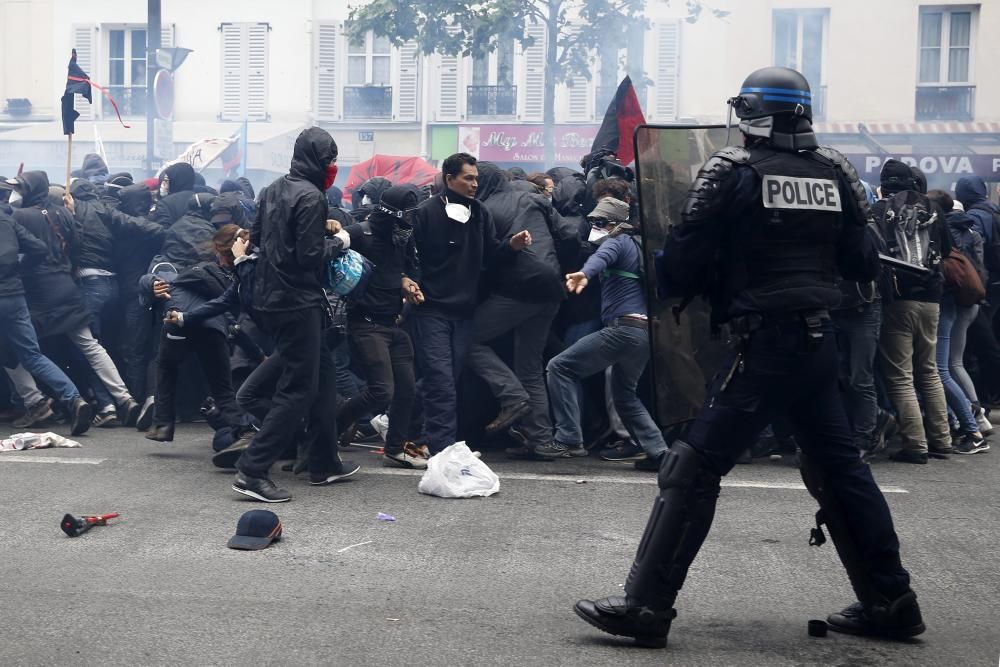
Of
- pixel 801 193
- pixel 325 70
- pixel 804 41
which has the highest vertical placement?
pixel 804 41

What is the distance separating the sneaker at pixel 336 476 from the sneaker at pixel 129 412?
240 centimetres

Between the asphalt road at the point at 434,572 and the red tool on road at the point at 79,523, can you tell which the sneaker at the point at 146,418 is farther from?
the red tool on road at the point at 79,523

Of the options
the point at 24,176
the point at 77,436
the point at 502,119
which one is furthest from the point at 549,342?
the point at 502,119

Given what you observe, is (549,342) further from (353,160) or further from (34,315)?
(353,160)

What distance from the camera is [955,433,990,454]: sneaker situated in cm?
821

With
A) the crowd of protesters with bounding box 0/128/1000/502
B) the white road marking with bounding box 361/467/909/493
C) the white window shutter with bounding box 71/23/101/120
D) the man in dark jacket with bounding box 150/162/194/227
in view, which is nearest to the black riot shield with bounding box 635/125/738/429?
the crowd of protesters with bounding box 0/128/1000/502

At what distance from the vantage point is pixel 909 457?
7.87 m

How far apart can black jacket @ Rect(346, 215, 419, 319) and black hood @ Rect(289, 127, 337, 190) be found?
0.76 metres

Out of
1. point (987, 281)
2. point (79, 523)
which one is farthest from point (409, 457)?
point (987, 281)

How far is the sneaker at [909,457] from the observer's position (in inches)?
309

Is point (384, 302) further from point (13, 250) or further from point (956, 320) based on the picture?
point (956, 320)

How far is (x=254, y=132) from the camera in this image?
27000 millimetres

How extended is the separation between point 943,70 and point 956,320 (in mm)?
16110

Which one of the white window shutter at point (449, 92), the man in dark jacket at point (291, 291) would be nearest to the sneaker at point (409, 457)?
the man in dark jacket at point (291, 291)
